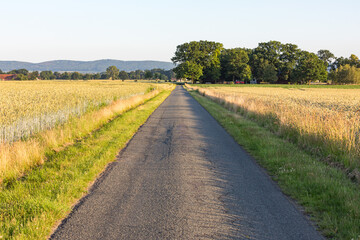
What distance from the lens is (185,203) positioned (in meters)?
4.94

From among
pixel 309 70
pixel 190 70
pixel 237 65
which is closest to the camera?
pixel 309 70

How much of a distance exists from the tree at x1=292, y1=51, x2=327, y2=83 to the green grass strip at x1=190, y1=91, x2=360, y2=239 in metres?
106

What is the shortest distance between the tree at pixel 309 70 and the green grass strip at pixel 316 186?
10591 centimetres

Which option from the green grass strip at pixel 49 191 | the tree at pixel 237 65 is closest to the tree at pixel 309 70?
the tree at pixel 237 65

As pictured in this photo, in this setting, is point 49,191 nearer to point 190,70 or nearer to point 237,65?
point 190,70

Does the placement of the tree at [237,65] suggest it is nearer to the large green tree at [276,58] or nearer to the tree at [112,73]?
the large green tree at [276,58]

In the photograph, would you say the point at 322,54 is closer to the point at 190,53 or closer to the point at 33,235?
the point at 190,53

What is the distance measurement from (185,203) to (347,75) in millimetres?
122848

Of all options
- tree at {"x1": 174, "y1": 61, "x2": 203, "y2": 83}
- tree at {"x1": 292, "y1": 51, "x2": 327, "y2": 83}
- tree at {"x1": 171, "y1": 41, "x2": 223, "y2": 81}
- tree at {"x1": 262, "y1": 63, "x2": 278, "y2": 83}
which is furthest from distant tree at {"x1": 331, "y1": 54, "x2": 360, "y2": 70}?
tree at {"x1": 174, "y1": 61, "x2": 203, "y2": 83}

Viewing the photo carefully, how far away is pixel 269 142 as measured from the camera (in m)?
9.91

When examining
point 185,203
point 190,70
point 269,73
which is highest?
point 190,70

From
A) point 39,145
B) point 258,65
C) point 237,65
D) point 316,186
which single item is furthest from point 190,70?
point 316,186

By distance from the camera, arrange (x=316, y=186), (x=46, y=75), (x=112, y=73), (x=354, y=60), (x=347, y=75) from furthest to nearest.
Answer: (x=112, y=73), (x=46, y=75), (x=354, y=60), (x=347, y=75), (x=316, y=186)

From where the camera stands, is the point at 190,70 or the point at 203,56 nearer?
the point at 190,70
